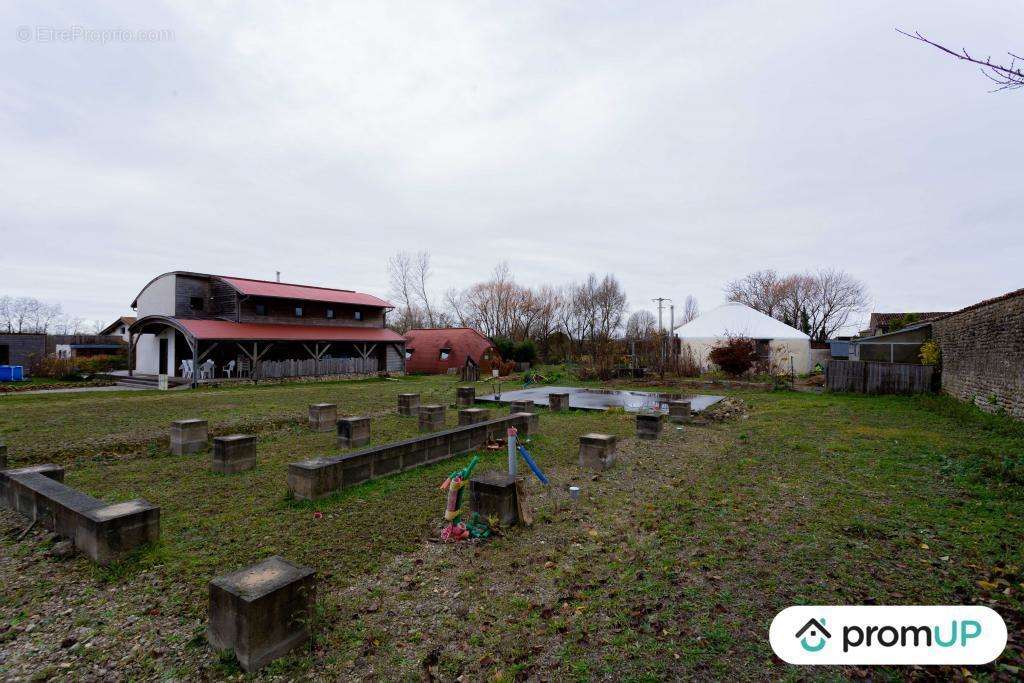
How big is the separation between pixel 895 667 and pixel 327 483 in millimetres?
5934

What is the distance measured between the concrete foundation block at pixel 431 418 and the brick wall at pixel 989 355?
517 inches

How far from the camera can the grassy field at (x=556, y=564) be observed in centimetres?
314

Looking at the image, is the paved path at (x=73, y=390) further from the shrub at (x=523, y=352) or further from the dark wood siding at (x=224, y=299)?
the shrub at (x=523, y=352)

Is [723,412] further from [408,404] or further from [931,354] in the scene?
[931,354]

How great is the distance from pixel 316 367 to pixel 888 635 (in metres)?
26.4

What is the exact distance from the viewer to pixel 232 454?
7.51 metres

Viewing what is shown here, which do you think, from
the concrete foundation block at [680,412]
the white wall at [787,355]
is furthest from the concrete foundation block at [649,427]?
the white wall at [787,355]

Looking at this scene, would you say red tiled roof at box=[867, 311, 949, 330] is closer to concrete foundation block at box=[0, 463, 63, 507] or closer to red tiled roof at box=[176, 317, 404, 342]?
red tiled roof at box=[176, 317, 404, 342]

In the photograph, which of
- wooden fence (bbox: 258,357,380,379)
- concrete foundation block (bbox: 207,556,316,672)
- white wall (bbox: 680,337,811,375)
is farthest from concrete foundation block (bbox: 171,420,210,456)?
white wall (bbox: 680,337,811,375)

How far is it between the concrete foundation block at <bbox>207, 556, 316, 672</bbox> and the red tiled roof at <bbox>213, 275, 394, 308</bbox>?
24.5 meters

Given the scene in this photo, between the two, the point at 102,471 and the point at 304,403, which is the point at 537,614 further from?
the point at 304,403

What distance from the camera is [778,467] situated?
782 cm

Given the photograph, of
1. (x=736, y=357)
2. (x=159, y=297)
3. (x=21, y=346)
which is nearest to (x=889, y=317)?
(x=736, y=357)

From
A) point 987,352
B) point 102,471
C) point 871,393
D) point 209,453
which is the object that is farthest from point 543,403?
point 871,393
